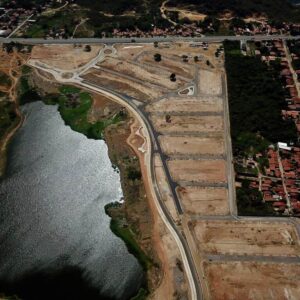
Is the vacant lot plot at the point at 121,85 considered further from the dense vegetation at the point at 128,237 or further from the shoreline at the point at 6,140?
the dense vegetation at the point at 128,237

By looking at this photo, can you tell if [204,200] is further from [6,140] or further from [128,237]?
[6,140]

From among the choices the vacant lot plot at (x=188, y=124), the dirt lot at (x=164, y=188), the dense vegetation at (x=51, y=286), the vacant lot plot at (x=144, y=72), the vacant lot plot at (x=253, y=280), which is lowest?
the vacant lot plot at (x=253, y=280)

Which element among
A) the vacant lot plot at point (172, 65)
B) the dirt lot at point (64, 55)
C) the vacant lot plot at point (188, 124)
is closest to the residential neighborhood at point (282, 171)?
the vacant lot plot at point (188, 124)

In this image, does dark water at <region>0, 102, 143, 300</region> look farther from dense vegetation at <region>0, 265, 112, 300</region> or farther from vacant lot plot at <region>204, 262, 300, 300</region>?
vacant lot plot at <region>204, 262, 300, 300</region>

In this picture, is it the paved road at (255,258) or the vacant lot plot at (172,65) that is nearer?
the paved road at (255,258)

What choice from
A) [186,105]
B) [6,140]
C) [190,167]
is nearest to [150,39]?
[186,105]
